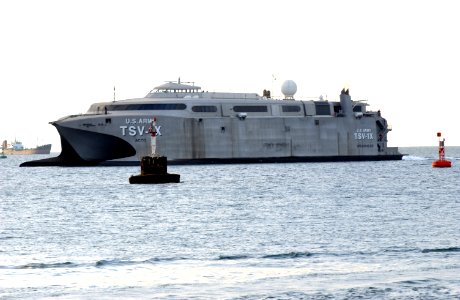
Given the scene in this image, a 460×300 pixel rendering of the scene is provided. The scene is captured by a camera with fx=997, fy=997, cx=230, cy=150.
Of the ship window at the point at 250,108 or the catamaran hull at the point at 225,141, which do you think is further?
the ship window at the point at 250,108

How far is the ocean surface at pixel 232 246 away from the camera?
2445 cm

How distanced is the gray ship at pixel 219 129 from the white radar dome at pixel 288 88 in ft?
15.0

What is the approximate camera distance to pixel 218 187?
2889 inches

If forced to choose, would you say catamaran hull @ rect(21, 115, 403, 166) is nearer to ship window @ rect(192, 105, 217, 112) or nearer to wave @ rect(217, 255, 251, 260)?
ship window @ rect(192, 105, 217, 112)

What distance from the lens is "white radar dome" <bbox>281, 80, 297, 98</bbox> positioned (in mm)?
139750

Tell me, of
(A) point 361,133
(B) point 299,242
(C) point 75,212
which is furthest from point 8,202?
(A) point 361,133

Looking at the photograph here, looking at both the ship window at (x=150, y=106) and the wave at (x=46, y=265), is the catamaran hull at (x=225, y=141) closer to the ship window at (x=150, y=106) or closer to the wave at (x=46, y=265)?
the ship window at (x=150, y=106)

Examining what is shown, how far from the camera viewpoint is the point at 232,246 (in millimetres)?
33344

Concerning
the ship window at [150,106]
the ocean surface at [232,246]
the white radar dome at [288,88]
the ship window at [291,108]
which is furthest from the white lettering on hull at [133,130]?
the ocean surface at [232,246]

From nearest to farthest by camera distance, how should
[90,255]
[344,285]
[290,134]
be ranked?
[344,285], [90,255], [290,134]

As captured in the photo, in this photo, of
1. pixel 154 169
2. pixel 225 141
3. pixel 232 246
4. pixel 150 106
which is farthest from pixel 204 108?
pixel 232 246

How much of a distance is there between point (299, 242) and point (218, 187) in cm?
3907

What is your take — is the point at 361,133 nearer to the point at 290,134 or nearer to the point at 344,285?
the point at 290,134

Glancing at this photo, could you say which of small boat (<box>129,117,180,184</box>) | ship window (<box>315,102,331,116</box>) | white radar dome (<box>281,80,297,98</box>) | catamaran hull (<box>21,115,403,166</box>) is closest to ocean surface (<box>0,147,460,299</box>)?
small boat (<box>129,117,180,184</box>)
